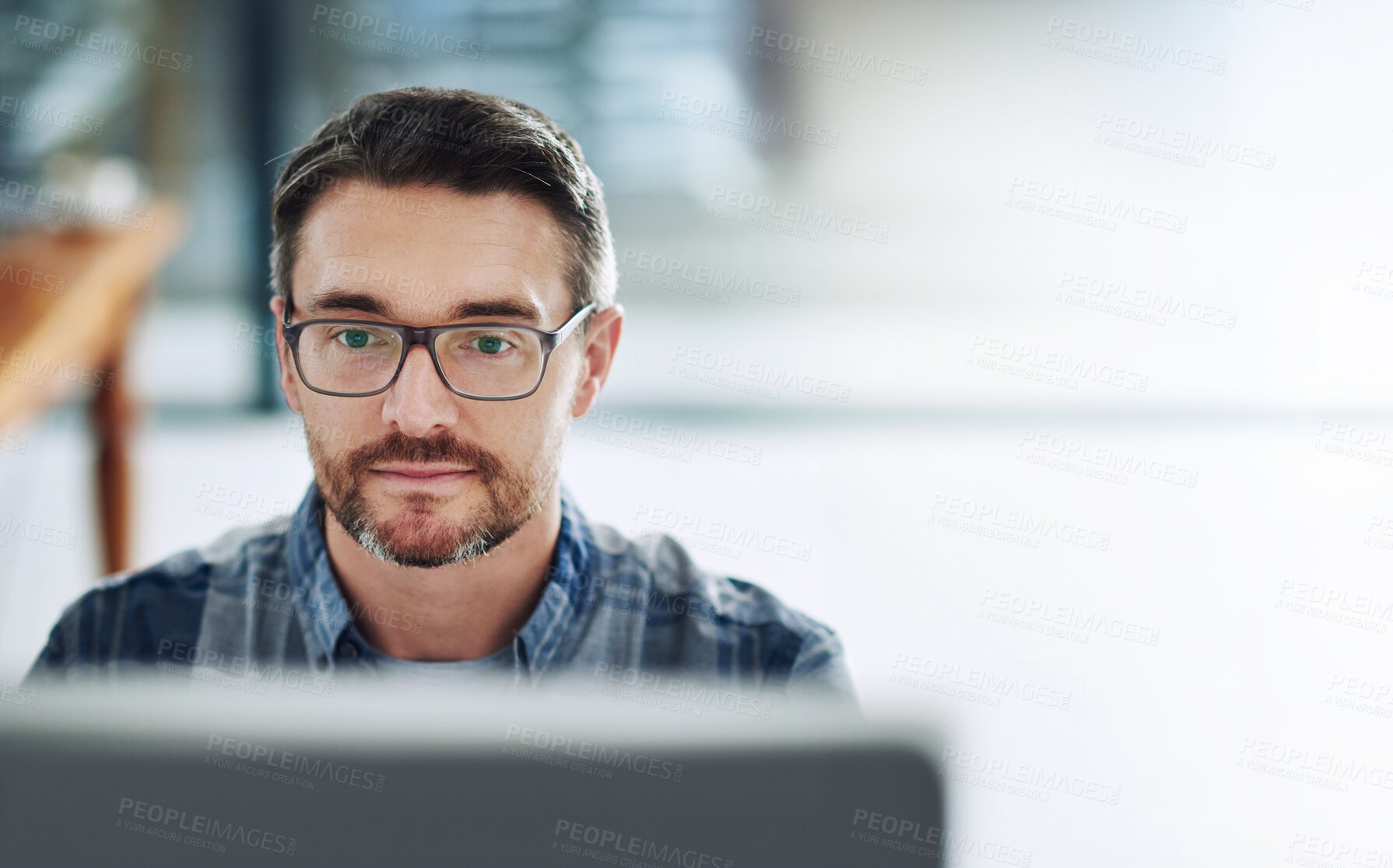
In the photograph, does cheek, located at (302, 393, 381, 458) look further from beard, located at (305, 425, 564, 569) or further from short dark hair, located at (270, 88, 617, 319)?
short dark hair, located at (270, 88, 617, 319)

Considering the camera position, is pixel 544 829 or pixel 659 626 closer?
pixel 544 829

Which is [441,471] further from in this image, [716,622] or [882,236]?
[882,236]

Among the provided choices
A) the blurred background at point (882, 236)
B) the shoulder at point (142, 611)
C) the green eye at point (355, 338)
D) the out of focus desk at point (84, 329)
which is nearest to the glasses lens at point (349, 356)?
the green eye at point (355, 338)

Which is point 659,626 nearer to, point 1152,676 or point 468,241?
point 468,241

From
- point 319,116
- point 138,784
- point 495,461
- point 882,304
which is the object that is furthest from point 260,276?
point 138,784

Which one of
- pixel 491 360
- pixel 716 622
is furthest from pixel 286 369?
pixel 716 622

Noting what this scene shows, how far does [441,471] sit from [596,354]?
0.75ft

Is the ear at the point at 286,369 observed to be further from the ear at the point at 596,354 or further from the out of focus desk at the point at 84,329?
the out of focus desk at the point at 84,329

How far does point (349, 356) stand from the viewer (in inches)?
37.9

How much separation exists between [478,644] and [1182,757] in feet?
5.24

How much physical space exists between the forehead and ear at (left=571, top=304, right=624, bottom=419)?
0.07 meters

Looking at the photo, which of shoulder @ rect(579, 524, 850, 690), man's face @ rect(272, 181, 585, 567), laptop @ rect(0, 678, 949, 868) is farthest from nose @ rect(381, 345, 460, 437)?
laptop @ rect(0, 678, 949, 868)

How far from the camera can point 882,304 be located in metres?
4.52

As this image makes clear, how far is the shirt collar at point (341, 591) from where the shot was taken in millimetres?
1058
